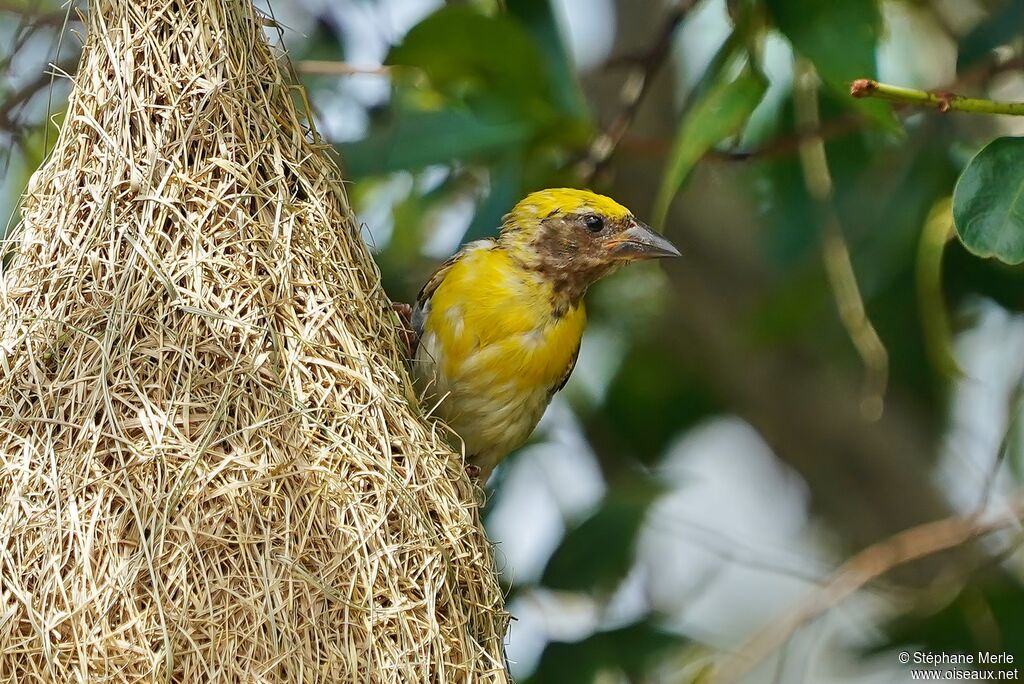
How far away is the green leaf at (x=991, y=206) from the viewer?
257cm

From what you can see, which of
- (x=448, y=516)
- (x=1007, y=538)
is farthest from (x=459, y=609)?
(x=1007, y=538)

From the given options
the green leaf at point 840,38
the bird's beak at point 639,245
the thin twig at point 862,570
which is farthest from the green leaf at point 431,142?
the thin twig at point 862,570

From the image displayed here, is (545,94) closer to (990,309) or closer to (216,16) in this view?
(216,16)

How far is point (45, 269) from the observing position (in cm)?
276

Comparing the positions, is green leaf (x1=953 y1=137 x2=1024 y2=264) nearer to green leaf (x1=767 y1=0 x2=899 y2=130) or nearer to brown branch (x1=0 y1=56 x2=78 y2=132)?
green leaf (x1=767 y1=0 x2=899 y2=130)

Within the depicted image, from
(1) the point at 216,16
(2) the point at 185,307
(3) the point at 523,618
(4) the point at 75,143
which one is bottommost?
(3) the point at 523,618

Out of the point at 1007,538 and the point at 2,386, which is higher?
the point at 2,386

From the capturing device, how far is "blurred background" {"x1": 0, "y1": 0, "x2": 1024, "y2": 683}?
3.70 m

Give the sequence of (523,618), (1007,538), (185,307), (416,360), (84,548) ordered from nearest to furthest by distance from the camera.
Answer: (84,548), (185,307), (416,360), (523,618), (1007,538)

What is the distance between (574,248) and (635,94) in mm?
875

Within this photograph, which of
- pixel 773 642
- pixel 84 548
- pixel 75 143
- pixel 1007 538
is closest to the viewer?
pixel 84 548

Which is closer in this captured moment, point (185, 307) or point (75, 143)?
point (185, 307)

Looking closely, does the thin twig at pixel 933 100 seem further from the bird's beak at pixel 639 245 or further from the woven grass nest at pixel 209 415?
the woven grass nest at pixel 209 415

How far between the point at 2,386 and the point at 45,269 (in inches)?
9.5
